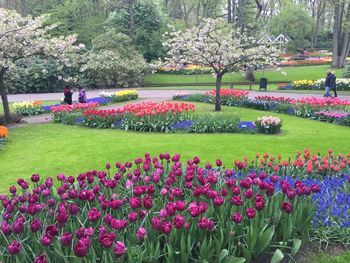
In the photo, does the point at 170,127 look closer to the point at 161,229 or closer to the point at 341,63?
the point at 161,229

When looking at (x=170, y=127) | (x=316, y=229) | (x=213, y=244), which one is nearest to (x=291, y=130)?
(x=170, y=127)

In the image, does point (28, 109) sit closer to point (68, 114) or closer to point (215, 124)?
point (68, 114)

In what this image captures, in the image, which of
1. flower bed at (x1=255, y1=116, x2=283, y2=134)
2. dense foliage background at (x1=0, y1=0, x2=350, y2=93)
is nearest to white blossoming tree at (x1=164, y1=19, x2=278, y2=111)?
dense foliage background at (x1=0, y1=0, x2=350, y2=93)

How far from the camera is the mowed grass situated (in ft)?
29.9

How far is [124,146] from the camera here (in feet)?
36.2

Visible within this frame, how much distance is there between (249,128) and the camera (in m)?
13.0

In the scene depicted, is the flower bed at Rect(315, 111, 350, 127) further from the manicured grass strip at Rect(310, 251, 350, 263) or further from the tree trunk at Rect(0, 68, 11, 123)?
the tree trunk at Rect(0, 68, 11, 123)

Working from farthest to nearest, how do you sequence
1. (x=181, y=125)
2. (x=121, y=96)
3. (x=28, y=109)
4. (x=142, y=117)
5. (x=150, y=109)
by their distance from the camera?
(x=121, y=96)
(x=28, y=109)
(x=150, y=109)
(x=142, y=117)
(x=181, y=125)

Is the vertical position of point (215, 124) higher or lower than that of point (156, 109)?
lower

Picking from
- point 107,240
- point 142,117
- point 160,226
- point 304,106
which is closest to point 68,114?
point 142,117

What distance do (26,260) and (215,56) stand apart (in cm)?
1495

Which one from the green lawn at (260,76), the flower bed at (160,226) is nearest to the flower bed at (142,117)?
the flower bed at (160,226)

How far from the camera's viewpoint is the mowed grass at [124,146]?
9.11 m

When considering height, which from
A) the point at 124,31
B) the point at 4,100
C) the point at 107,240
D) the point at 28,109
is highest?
the point at 124,31
